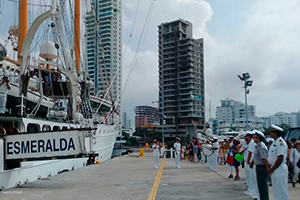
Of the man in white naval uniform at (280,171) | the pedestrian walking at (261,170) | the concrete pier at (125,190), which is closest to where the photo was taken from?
the man in white naval uniform at (280,171)

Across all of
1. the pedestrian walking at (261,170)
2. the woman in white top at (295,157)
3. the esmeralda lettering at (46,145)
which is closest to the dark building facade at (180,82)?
the woman in white top at (295,157)

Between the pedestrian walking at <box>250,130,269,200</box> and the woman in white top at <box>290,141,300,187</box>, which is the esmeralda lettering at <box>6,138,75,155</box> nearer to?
the pedestrian walking at <box>250,130,269,200</box>

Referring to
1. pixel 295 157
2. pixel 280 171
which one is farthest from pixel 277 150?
pixel 295 157

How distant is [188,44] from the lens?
292 feet

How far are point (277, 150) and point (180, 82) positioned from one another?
8505cm

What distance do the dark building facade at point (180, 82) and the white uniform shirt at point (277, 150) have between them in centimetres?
7993

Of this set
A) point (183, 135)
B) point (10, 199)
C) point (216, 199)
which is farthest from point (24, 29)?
point (183, 135)

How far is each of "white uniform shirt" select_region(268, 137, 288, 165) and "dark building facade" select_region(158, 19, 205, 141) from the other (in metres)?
79.9

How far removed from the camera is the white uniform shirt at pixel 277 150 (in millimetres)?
5699

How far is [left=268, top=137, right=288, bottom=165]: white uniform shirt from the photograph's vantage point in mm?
5699

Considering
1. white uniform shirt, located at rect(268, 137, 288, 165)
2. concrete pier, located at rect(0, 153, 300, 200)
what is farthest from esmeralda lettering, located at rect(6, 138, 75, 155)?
white uniform shirt, located at rect(268, 137, 288, 165)

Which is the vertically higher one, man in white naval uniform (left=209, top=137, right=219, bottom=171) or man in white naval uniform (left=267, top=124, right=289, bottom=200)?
man in white naval uniform (left=267, top=124, right=289, bottom=200)

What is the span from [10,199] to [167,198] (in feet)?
12.5

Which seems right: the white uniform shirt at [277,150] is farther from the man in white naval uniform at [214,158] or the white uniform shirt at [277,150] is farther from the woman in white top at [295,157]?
the man in white naval uniform at [214,158]
